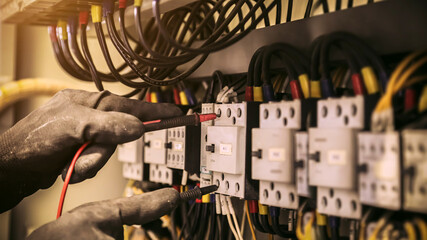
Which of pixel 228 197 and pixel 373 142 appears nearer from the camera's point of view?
pixel 373 142

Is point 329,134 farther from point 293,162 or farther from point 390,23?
point 390,23

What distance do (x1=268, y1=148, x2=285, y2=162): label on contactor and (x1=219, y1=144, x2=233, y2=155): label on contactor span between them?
0.49ft

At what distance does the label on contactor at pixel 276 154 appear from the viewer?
3.38 ft

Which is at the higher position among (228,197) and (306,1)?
(306,1)

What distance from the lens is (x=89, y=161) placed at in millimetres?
1052

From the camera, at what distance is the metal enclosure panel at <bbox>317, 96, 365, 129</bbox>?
0.88 metres

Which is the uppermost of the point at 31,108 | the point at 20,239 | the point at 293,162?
the point at 31,108

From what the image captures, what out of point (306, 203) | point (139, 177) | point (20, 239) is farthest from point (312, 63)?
point (20, 239)

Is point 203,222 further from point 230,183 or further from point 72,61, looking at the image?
point 72,61

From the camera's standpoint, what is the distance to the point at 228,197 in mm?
1297

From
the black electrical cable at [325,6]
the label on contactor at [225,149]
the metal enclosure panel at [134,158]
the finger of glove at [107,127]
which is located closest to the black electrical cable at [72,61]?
the metal enclosure panel at [134,158]

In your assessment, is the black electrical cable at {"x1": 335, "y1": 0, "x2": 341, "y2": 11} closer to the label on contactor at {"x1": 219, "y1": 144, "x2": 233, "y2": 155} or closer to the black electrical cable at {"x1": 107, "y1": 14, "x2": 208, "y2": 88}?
the black electrical cable at {"x1": 107, "y1": 14, "x2": 208, "y2": 88}

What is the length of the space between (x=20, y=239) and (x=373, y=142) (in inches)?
69.0

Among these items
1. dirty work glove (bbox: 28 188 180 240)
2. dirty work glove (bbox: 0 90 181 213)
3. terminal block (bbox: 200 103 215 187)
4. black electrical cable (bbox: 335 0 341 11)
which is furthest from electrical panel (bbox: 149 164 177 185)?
black electrical cable (bbox: 335 0 341 11)
